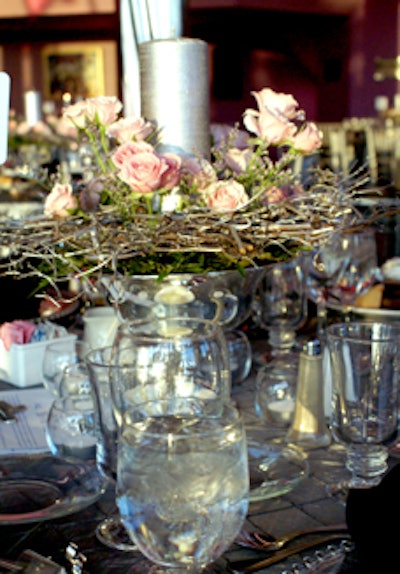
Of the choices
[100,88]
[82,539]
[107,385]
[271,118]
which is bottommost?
[82,539]

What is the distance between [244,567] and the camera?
807mm

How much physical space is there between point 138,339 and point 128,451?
26 centimetres

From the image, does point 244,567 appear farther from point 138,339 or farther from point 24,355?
point 24,355

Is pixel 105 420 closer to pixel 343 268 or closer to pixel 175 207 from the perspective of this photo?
pixel 175 207

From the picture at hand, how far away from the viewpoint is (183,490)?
0.69 meters

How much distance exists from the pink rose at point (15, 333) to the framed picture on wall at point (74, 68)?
10895mm

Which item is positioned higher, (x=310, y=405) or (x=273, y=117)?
(x=273, y=117)

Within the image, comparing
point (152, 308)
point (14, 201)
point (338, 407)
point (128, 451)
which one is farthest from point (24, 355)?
point (14, 201)

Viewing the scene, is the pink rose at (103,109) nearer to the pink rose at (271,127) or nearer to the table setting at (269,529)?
the pink rose at (271,127)

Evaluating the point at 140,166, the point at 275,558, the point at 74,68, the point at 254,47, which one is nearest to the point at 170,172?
the point at 140,166

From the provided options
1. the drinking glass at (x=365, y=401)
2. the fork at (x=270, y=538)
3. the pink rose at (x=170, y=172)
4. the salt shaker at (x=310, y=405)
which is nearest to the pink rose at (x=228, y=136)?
the pink rose at (x=170, y=172)

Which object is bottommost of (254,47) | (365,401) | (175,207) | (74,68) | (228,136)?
(365,401)

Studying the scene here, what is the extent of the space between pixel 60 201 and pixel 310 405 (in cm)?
47

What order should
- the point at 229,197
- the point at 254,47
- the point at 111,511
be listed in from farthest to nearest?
the point at 254,47 < the point at 229,197 < the point at 111,511
